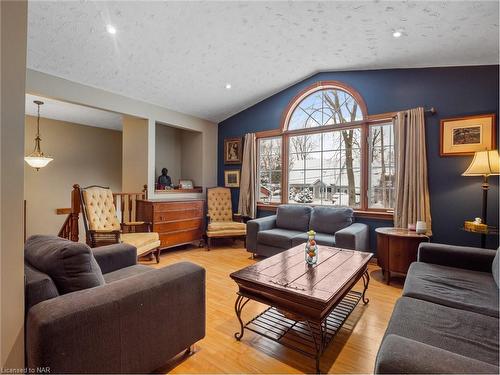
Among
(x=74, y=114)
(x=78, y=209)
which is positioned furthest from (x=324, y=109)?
(x=74, y=114)

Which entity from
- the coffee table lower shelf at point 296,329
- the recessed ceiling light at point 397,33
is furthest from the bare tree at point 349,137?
the coffee table lower shelf at point 296,329

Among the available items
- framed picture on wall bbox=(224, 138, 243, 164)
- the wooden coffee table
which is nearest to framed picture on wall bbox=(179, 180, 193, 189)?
framed picture on wall bbox=(224, 138, 243, 164)

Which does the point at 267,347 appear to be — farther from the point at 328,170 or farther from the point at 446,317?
the point at 328,170

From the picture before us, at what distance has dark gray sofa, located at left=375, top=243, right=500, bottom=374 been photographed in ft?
3.05

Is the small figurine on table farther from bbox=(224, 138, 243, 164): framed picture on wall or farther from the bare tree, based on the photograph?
the bare tree

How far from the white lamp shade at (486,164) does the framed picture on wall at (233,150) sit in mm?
3611

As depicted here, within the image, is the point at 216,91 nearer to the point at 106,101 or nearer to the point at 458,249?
the point at 106,101

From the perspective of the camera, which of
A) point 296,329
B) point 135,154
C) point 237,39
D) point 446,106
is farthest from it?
point 135,154

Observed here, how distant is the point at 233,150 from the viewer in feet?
17.6

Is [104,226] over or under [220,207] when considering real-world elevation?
under

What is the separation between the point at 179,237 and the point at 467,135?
4.37 m

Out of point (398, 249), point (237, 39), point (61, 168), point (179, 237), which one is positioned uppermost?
point (237, 39)

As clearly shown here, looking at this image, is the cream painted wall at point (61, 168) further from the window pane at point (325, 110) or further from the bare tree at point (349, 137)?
the bare tree at point (349, 137)

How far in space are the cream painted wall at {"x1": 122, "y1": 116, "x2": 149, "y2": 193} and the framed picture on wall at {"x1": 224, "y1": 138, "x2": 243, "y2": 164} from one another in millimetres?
1643
